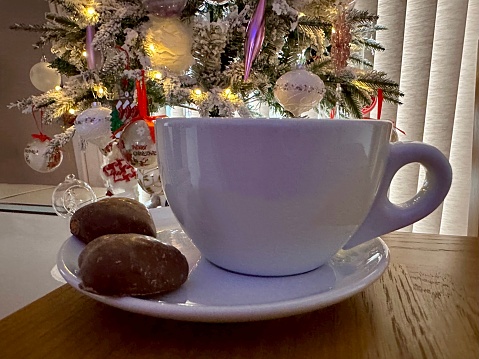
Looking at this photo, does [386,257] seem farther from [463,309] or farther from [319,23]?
[319,23]

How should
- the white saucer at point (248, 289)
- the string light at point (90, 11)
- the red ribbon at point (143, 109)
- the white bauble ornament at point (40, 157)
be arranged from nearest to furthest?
the white saucer at point (248, 289) → the red ribbon at point (143, 109) → the string light at point (90, 11) → the white bauble ornament at point (40, 157)

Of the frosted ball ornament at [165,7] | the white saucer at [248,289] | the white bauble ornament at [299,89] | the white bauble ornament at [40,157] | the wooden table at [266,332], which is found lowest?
the white bauble ornament at [40,157]

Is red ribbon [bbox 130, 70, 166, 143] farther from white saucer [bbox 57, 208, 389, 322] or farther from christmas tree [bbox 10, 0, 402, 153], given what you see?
white saucer [bbox 57, 208, 389, 322]

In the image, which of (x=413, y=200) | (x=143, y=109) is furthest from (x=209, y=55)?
(x=413, y=200)

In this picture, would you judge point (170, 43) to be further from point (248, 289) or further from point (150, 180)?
point (248, 289)

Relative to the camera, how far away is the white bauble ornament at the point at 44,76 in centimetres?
98

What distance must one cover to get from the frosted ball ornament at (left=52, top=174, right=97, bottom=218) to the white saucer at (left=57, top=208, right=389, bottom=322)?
59 centimetres

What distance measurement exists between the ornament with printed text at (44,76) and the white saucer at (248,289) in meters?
0.86

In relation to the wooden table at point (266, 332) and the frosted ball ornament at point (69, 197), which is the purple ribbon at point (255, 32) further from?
the wooden table at point (266, 332)

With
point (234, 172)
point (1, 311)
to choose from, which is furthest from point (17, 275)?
point (234, 172)

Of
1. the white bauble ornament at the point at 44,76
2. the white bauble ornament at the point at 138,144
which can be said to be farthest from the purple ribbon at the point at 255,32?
the white bauble ornament at the point at 44,76

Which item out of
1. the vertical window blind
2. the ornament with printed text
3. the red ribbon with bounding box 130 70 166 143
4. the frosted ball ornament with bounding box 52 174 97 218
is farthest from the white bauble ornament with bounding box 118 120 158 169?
the vertical window blind

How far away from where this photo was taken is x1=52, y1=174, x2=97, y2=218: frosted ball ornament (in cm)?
81

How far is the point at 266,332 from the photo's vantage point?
20cm
